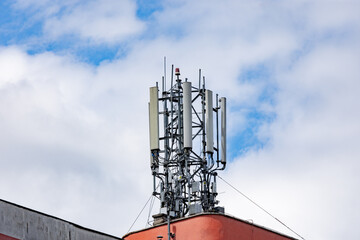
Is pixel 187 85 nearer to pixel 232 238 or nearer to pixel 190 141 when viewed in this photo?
pixel 190 141

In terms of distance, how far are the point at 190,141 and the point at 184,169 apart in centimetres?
171

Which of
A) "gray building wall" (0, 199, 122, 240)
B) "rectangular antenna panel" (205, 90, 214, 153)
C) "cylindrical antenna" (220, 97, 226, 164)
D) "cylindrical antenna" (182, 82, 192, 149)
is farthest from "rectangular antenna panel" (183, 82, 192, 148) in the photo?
"gray building wall" (0, 199, 122, 240)

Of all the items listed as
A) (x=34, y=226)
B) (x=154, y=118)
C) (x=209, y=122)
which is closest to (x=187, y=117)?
(x=209, y=122)

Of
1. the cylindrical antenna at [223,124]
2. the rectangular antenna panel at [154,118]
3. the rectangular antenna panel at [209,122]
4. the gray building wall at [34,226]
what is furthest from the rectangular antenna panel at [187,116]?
the gray building wall at [34,226]

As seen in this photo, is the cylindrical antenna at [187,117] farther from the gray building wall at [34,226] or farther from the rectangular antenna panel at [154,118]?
the gray building wall at [34,226]

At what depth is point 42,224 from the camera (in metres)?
38.4

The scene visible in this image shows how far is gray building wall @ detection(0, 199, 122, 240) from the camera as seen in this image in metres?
36.6

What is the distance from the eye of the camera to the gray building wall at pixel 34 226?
1441 inches

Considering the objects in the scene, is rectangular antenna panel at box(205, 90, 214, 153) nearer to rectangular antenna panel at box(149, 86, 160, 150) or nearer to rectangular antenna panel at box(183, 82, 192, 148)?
rectangular antenna panel at box(183, 82, 192, 148)

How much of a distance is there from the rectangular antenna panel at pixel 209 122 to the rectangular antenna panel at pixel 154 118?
2727 mm

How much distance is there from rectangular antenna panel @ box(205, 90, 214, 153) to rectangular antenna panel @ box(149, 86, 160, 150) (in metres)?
2.73

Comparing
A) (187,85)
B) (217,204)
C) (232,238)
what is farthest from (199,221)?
(187,85)

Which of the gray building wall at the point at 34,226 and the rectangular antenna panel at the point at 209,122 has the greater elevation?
→ the rectangular antenna panel at the point at 209,122

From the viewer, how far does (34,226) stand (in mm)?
38000
